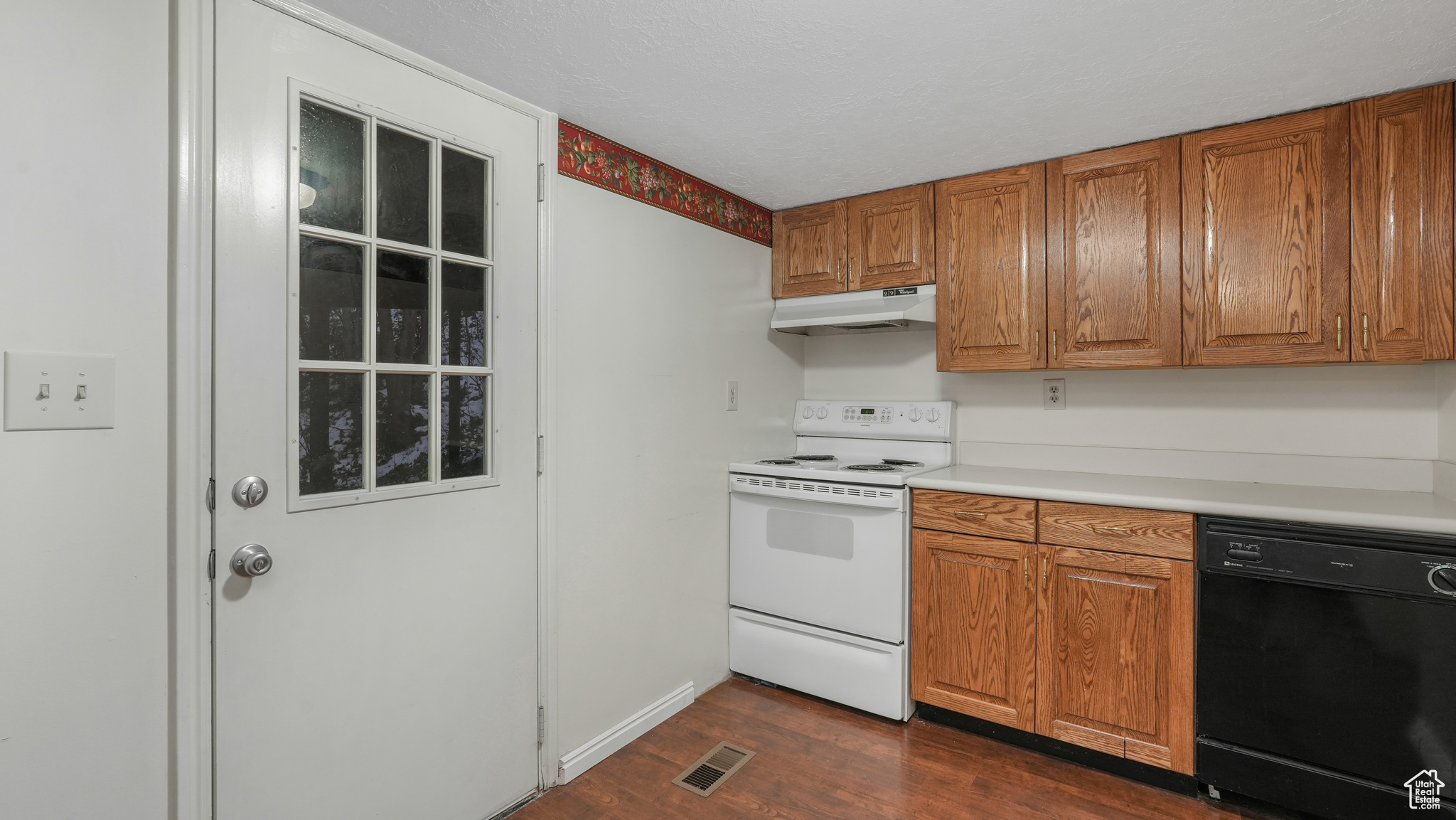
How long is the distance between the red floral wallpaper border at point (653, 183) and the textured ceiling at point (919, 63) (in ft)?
0.19

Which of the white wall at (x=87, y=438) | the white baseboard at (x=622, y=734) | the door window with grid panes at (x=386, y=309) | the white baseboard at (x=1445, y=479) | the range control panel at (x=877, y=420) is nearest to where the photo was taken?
the white wall at (x=87, y=438)

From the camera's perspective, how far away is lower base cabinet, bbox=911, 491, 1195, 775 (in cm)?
203

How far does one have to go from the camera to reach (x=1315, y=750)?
1838 millimetres

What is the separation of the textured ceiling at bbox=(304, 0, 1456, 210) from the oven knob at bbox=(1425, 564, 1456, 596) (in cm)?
131

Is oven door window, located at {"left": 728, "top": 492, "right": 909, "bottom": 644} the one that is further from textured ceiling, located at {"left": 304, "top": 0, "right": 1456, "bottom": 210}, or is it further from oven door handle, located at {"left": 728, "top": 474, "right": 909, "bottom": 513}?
textured ceiling, located at {"left": 304, "top": 0, "right": 1456, "bottom": 210}

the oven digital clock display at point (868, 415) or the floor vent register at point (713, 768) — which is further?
the oven digital clock display at point (868, 415)

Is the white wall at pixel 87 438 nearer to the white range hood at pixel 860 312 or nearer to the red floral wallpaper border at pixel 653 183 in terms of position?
the red floral wallpaper border at pixel 653 183

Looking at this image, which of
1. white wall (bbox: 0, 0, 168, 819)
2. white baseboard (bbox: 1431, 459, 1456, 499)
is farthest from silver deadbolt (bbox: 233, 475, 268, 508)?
white baseboard (bbox: 1431, 459, 1456, 499)

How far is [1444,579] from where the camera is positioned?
5.50 ft

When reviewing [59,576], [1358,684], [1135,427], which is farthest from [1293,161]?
[59,576]

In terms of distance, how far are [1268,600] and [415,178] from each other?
8.56 ft

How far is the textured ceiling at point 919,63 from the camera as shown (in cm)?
152

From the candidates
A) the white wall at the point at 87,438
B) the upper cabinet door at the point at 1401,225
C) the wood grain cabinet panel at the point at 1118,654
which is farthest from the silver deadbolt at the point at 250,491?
the upper cabinet door at the point at 1401,225

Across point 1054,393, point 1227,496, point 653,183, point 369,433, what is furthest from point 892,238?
point 369,433
